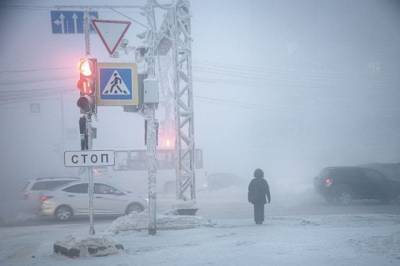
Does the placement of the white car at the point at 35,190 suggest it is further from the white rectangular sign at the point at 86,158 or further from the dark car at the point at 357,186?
the dark car at the point at 357,186

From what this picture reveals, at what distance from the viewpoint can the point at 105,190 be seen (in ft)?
Answer: 62.8

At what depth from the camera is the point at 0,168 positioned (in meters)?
46.9

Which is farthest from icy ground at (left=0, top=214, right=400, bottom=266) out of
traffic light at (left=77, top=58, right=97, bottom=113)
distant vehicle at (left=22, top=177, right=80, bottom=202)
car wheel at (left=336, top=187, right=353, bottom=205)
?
car wheel at (left=336, top=187, right=353, bottom=205)

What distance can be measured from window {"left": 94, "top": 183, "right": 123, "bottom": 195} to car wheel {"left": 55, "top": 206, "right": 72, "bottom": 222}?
4.61 ft


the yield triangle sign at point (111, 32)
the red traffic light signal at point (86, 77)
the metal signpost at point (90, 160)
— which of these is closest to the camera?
the metal signpost at point (90, 160)

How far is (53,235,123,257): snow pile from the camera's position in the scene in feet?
30.3

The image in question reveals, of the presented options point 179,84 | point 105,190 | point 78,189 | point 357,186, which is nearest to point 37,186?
point 78,189

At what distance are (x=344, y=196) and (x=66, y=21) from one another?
48.9 feet

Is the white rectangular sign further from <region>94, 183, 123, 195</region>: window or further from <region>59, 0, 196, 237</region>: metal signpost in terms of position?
<region>94, 183, 123, 195</region>: window

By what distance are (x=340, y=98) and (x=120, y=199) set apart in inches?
1254

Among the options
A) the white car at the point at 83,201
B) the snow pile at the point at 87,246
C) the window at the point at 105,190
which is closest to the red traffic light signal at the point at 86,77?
the snow pile at the point at 87,246

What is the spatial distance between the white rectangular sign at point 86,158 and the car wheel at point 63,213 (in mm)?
8989

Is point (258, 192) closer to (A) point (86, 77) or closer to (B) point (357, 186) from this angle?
(A) point (86, 77)

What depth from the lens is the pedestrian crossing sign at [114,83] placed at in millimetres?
10609
